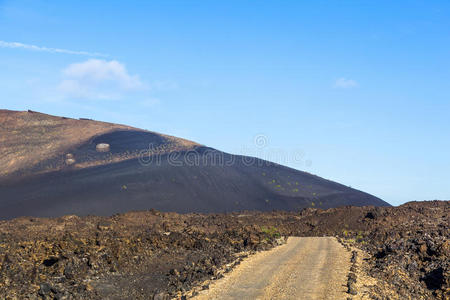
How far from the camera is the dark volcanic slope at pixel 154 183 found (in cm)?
6156

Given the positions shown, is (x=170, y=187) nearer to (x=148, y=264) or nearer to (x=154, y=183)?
(x=154, y=183)

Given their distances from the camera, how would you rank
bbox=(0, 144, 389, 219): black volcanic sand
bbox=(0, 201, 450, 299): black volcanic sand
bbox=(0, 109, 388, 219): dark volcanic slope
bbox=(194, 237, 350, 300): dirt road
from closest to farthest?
bbox=(194, 237, 350, 300): dirt road → bbox=(0, 201, 450, 299): black volcanic sand → bbox=(0, 144, 389, 219): black volcanic sand → bbox=(0, 109, 388, 219): dark volcanic slope

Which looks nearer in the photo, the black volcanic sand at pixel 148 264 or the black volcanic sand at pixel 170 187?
the black volcanic sand at pixel 148 264

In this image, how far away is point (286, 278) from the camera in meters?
16.5

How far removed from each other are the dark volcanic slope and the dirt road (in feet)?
133

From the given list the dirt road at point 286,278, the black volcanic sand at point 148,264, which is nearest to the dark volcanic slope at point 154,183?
the black volcanic sand at point 148,264

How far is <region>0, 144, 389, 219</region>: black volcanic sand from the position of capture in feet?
199

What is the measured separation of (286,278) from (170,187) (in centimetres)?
5326

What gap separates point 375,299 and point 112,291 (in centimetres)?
866

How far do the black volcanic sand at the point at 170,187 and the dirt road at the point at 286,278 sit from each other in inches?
1588

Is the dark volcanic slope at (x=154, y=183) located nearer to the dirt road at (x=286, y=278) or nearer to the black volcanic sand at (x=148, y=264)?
the black volcanic sand at (x=148, y=264)

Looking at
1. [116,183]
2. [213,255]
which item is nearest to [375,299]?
[213,255]

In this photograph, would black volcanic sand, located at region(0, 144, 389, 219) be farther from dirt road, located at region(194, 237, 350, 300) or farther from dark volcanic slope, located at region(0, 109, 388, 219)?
dirt road, located at region(194, 237, 350, 300)

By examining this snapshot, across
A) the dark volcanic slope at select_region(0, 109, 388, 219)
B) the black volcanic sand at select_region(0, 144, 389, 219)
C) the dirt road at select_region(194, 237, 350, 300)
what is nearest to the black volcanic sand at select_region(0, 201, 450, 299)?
the dirt road at select_region(194, 237, 350, 300)
